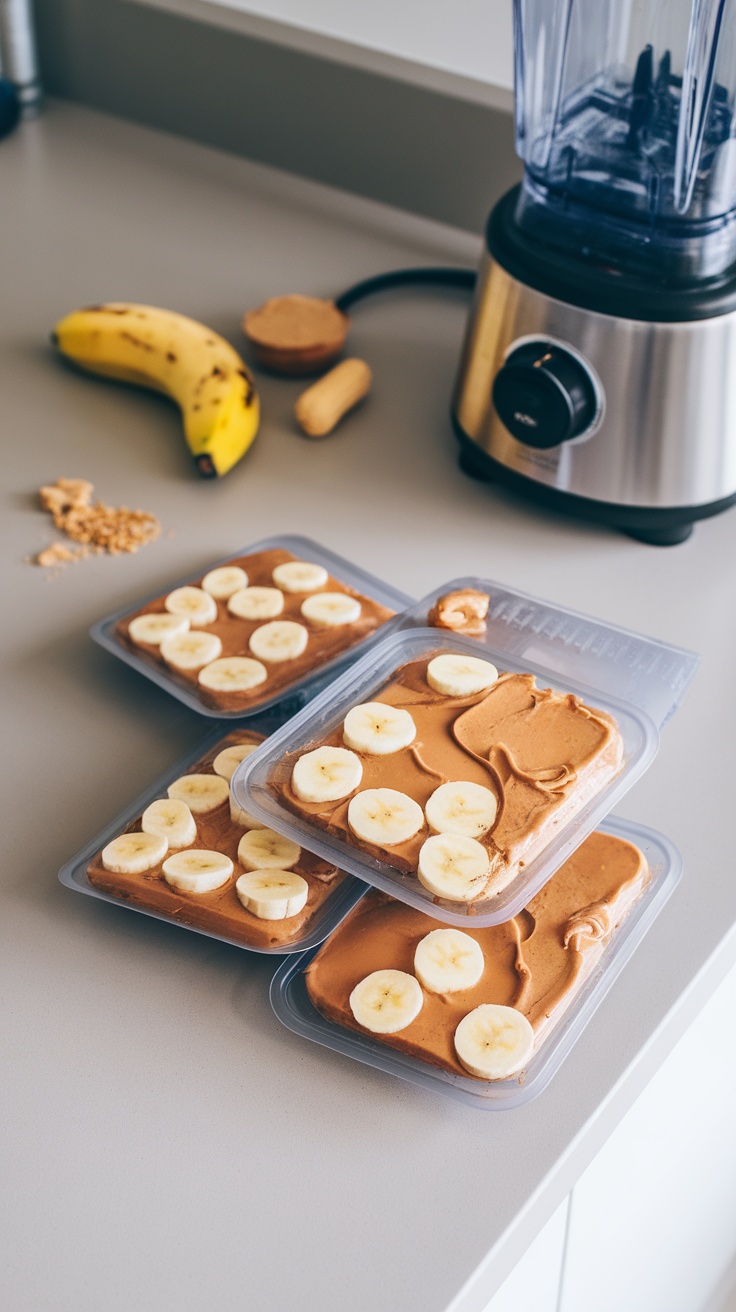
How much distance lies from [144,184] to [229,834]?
1.06 meters

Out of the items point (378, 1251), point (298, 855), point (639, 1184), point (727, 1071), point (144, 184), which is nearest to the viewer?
point (378, 1251)

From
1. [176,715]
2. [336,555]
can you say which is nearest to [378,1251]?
[176,715]

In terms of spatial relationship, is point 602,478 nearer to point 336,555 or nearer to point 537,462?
point 537,462

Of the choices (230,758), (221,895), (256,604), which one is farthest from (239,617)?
(221,895)

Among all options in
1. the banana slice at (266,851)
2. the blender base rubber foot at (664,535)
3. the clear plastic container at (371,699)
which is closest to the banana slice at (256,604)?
the clear plastic container at (371,699)

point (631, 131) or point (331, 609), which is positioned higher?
point (631, 131)

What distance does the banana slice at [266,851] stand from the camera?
67 cm

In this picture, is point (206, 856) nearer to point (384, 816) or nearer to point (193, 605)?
point (384, 816)

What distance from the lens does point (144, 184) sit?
4.86ft

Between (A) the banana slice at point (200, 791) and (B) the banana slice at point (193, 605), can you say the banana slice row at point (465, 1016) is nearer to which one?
Result: (A) the banana slice at point (200, 791)

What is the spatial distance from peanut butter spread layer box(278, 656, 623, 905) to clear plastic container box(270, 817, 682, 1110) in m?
0.08

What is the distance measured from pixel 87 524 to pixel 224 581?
0.62 feet

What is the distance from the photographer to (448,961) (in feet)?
2.08

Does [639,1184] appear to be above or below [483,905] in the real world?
below
